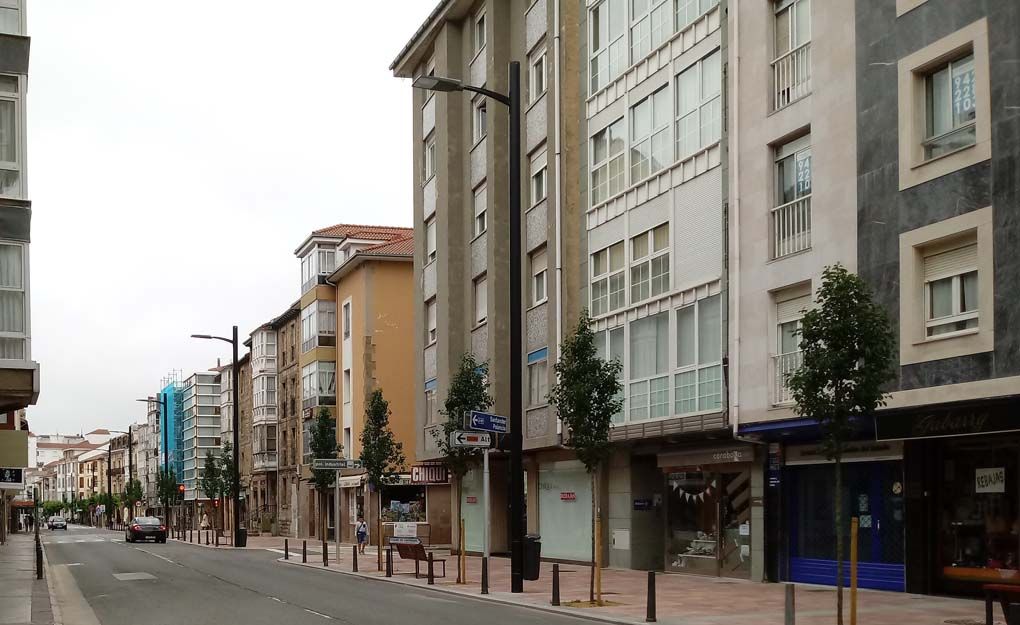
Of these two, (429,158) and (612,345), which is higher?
(429,158)

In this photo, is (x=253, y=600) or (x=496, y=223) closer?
(x=253, y=600)

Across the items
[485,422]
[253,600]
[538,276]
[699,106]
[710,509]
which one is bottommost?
[253,600]

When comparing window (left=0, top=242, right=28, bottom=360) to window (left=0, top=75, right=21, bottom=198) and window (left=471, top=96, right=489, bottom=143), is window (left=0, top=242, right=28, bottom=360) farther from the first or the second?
window (left=471, top=96, right=489, bottom=143)

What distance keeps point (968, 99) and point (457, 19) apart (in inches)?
1029

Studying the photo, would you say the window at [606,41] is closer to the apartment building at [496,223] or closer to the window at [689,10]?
the apartment building at [496,223]

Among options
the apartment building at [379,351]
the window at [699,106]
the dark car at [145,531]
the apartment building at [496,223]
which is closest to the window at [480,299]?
the apartment building at [496,223]

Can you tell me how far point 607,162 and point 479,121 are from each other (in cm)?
1060

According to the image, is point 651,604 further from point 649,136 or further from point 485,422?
point 649,136

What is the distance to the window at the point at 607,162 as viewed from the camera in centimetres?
3222

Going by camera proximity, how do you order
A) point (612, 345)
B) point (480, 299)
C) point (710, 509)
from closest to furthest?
point (710, 509) < point (612, 345) < point (480, 299)

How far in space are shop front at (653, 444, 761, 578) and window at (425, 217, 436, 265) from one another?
16.8 meters

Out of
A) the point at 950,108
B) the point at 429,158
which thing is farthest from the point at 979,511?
the point at 429,158

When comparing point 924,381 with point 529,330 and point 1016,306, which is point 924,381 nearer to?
point 1016,306

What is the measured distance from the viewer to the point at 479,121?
42594 millimetres
